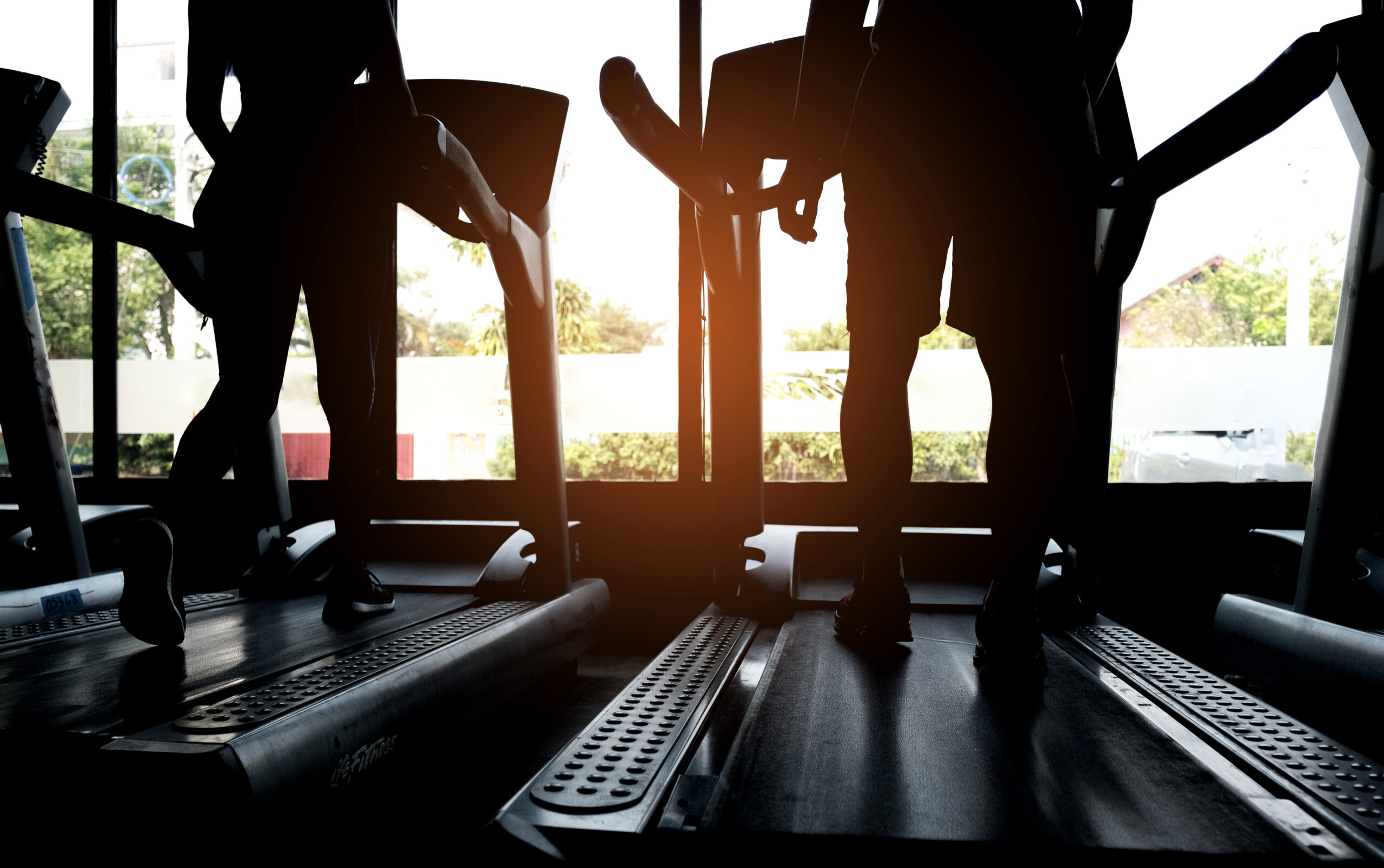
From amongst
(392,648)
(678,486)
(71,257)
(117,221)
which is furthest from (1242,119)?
(71,257)

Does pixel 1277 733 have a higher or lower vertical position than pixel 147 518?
lower

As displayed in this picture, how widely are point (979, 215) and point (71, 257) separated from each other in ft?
13.2

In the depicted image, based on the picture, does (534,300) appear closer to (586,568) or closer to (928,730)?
(586,568)

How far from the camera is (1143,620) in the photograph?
2732mm

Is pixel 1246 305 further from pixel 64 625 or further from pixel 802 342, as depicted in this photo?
pixel 64 625

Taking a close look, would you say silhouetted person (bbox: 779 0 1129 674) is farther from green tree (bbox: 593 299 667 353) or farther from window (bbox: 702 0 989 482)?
green tree (bbox: 593 299 667 353)

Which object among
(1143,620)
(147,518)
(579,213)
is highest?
(579,213)

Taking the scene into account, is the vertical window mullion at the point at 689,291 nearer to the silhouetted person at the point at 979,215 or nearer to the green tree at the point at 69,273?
the silhouetted person at the point at 979,215

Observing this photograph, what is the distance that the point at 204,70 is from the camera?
1.72 meters

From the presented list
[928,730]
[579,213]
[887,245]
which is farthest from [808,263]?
[928,730]

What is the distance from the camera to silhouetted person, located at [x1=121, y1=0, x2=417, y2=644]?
5.21 feet

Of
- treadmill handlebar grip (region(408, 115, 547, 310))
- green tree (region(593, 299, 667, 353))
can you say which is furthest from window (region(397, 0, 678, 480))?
treadmill handlebar grip (region(408, 115, 547, 310))

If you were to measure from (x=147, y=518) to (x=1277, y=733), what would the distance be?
1864 mm

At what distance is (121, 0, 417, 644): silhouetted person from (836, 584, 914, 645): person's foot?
3.78ft
